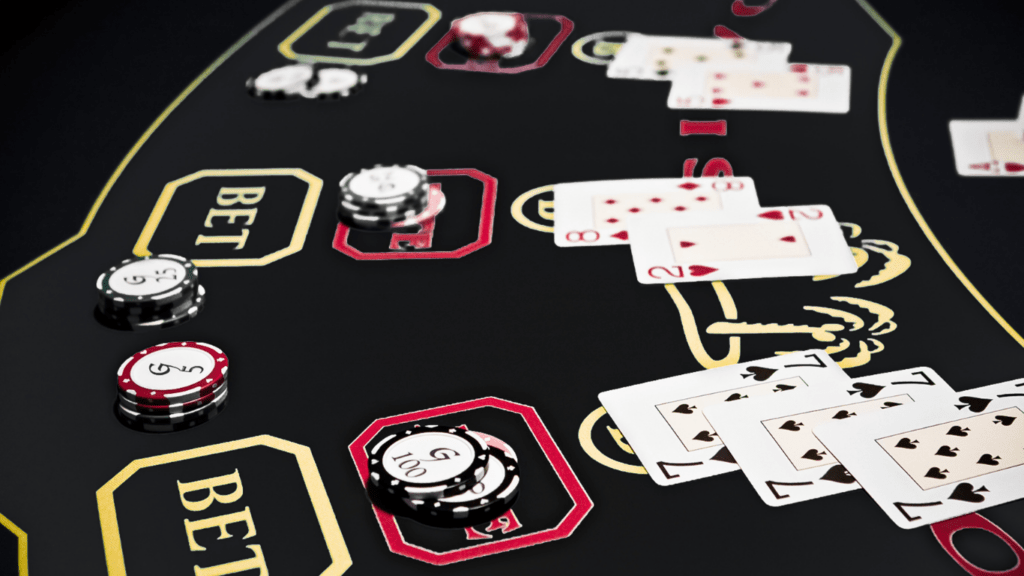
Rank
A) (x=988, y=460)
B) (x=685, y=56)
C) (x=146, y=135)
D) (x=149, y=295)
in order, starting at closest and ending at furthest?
1. (x=988, y=460)
2. (x=149, y=295)
3. (x=146, y=135)
4. (x=685, y=56)

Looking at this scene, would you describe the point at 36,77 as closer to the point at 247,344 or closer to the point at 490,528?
the point at 247,344

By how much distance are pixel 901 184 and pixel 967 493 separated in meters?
1.30

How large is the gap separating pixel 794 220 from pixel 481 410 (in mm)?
1094

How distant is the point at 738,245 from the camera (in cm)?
248

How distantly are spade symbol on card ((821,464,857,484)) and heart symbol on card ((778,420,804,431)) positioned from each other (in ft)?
0.37

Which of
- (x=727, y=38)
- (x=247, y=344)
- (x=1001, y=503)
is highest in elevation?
(x=727, y=38)

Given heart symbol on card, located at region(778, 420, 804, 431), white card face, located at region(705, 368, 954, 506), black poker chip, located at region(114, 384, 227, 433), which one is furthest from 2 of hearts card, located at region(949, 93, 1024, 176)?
black poker chip, located at region(114, 384, 227, 433)

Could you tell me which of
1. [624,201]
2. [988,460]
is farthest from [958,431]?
[624,201]

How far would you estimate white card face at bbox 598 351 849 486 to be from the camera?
1.81 meters

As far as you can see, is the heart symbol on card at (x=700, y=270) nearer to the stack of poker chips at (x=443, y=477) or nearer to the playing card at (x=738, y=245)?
the playing card at (x=738, y=245)

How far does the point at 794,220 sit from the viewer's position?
2.58 meters

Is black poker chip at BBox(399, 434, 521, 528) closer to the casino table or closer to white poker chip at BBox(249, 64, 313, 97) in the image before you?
the casino table

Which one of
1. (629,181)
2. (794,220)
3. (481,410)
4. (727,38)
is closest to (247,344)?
(481,410)

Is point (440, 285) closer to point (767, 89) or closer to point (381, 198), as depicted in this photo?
point (381, 198)
